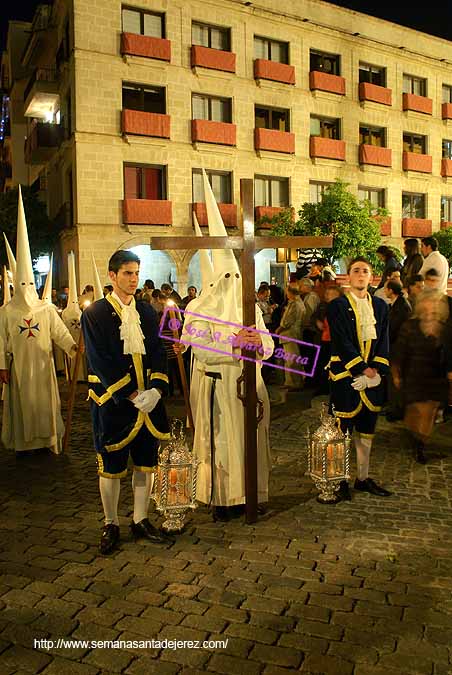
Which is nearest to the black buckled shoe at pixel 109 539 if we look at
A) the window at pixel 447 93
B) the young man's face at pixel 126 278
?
the young man's face at pixel 126 278

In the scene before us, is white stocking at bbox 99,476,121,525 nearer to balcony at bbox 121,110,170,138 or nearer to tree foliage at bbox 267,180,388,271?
tree foliage at bbox 267,180,388,271

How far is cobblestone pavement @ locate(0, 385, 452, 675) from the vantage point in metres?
3.21

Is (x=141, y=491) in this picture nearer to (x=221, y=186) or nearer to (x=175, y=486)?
(x=175, y=486)

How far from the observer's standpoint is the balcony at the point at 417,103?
30078 millimetres

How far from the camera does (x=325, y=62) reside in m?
28.0

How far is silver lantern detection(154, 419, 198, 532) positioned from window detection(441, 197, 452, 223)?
1215 inches

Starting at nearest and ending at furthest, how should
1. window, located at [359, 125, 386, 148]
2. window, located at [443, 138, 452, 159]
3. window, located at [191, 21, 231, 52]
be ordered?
window, located at [191, 21, 231, 52] < window, located at [359, 125, 386, 148] < window, located at [443, 138, 452, 159]

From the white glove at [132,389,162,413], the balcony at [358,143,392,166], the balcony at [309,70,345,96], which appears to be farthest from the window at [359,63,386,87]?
the white glove at [132,389,162,413]

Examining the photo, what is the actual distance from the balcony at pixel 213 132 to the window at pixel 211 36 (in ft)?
10.2

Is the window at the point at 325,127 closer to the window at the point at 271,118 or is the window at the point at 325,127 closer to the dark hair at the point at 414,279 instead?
the window at the point at 271,118

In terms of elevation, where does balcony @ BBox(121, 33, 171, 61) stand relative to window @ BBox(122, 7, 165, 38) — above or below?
below

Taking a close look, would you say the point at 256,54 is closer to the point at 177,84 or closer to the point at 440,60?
the point at 177,84

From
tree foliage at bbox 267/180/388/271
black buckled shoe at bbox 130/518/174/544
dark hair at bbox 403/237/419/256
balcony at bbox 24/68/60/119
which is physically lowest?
black buckled shoe at bbox 130/518/174/544

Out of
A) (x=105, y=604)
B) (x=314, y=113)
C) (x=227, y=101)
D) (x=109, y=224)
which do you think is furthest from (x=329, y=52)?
(x=105, y=604)
